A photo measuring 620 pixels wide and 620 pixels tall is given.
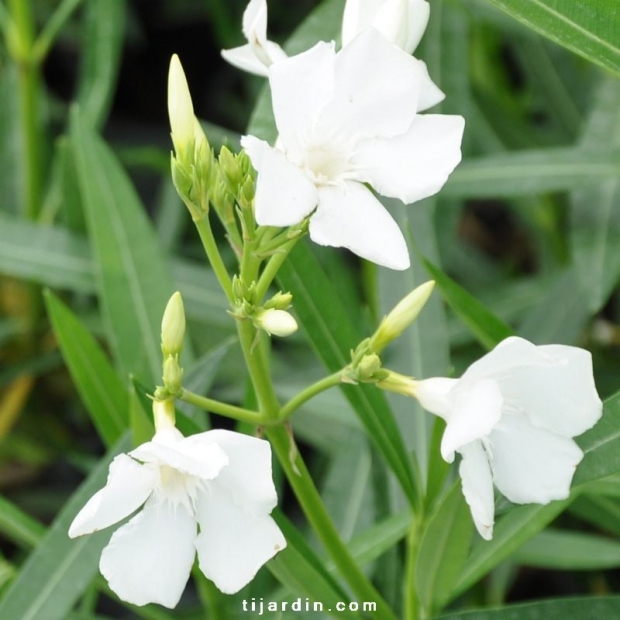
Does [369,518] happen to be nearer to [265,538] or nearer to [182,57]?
[265,538]

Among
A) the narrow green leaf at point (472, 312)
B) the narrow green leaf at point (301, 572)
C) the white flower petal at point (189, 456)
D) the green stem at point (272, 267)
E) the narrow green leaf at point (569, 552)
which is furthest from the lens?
the narrow green leaf at point (569, 552)

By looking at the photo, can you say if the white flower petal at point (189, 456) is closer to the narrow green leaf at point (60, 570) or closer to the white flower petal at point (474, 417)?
the white flower petal at point (474, 417)

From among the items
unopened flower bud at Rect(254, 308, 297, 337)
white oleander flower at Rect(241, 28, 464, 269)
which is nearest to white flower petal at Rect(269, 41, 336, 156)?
white oleander flower at Rect(241, 28, 464, 269)

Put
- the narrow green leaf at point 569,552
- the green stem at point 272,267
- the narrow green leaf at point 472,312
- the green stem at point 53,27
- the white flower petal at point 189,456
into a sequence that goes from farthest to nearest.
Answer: the green stem at point 53,27, the narrow green leaf at point 569,552, the narrow green leaf at point 472,312, the green stem at point 272,267, the white flower petal at point 189,456

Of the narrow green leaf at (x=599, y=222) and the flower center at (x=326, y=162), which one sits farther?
the narrow green leaf at (x=599, y=222)

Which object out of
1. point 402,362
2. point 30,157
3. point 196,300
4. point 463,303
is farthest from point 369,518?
point 30,157

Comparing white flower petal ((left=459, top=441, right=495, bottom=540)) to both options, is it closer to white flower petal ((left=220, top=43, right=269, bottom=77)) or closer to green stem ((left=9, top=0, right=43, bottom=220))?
white flower petal ((left=220, top=43, right=269, bottom=77))

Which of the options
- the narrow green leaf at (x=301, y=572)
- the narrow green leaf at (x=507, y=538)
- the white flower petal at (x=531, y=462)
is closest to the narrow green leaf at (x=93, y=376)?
the narrow green leaf at (x=301, y=572)
